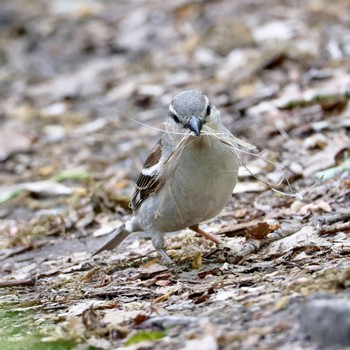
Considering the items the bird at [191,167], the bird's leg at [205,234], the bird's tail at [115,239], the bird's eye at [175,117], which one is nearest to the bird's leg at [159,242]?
the bird at [191,167]

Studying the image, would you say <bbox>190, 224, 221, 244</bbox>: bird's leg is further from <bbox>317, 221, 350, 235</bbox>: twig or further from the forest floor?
<bbox>317, 221, 350, 235</bbox>: twig

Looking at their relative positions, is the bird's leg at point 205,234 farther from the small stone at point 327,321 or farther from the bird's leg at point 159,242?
the small stone at point 327,321

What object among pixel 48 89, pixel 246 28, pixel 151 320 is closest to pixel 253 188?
pixel 151 320

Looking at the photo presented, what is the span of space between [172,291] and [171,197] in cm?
96

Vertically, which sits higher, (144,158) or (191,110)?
(191,110)

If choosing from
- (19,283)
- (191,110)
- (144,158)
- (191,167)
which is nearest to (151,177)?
(191,167)

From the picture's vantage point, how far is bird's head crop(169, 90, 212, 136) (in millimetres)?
5383

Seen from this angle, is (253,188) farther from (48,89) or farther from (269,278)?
(48,89)

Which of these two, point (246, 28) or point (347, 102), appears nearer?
point (347, 102)

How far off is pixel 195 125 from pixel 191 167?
0.32 meters

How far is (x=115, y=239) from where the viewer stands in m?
6.71

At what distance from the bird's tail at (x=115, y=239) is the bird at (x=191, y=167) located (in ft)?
2.27

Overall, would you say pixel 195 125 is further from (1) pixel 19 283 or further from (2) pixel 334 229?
(1) pixel 19 283

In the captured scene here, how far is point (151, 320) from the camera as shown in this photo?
13.5ft
